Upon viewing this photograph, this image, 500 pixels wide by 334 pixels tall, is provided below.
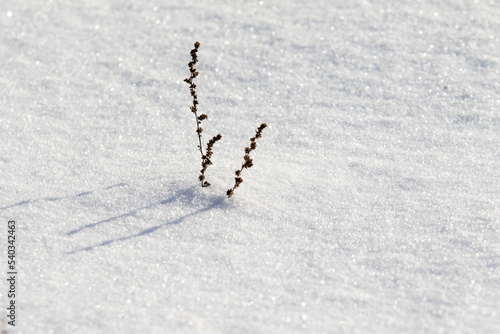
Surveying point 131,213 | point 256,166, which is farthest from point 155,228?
point 256,166

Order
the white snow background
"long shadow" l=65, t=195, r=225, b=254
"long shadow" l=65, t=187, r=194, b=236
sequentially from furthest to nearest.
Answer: "long shadow" l=65, t=187, r=194, b=236, "long shadow" l=65, t=195, r=225, b=254, the white snow background

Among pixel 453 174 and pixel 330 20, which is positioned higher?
pixel 330 20

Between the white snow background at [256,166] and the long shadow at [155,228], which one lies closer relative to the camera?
the white snow background at [256,166]

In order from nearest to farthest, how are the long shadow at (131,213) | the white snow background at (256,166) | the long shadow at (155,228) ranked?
the white snow background at (256,166) < the long shadow at (155,228) < the long shadow at (131,213)

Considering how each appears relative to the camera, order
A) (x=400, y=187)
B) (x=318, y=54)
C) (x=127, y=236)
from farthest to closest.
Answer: (x=318, y=54) → (x=400, y=187) → (x=127, y=236)

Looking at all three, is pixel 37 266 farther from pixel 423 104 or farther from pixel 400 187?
pixel 423 104

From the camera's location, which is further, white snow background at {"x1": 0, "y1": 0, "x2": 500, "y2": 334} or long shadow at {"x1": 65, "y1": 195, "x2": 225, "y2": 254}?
long shadow at {"x1": 65, "y1": 195, "x2": 225, "y2": 254}

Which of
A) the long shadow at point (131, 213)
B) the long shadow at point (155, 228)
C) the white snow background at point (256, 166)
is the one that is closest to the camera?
the white snow background at point (256, 166)

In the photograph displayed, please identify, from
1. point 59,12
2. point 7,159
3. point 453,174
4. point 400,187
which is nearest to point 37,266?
point 7,159
